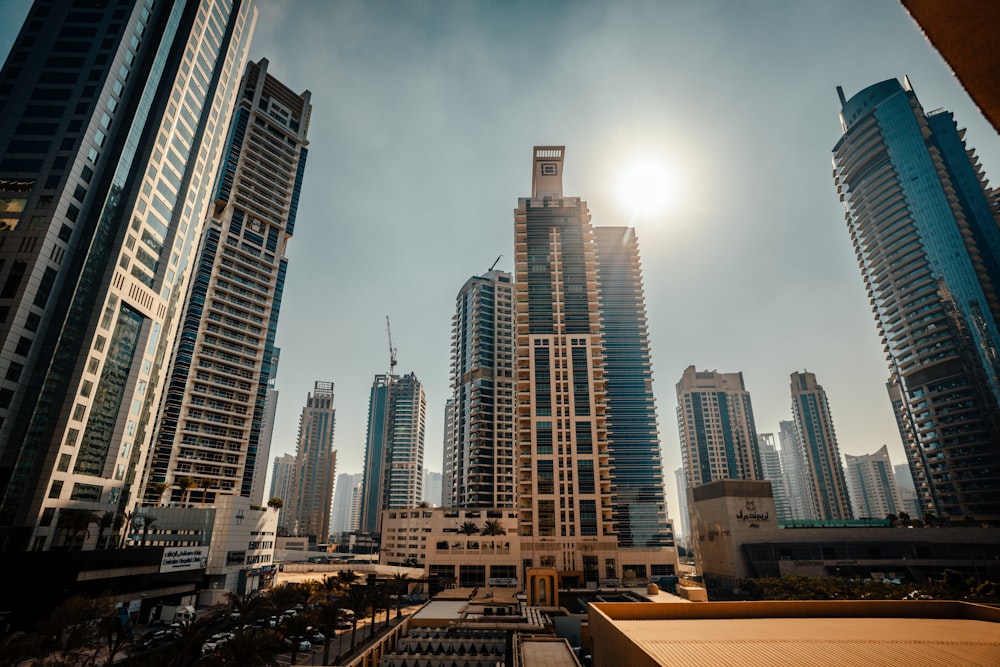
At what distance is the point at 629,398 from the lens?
16288cm

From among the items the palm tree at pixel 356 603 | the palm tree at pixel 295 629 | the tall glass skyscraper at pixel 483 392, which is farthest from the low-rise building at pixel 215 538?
the tall glass skyscraper at pixel 483 392

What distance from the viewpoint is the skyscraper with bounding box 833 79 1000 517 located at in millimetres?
124062

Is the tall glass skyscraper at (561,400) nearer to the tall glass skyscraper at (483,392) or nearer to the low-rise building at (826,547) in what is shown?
the low-rise building at (826,547)

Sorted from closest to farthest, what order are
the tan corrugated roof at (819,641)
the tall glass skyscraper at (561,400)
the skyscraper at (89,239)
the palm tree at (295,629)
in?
the tan corrugated roof at (819,641), the palm tree at (295,629), the skyscraper at (89,239), the tall glass skyscraper at (561,400)

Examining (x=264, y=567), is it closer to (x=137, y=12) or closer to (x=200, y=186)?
(x=200, y=186)

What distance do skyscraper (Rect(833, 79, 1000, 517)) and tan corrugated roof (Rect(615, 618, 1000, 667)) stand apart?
5066 inches

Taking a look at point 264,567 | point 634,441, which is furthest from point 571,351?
point 264,567

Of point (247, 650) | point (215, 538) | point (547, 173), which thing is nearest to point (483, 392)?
point (547, 173)

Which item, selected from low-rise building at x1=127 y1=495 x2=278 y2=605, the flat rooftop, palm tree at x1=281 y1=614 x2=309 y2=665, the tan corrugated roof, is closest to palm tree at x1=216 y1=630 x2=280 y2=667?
palm tree at x1=281 y1=614 x2=309 y2=665

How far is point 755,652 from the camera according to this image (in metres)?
23.3

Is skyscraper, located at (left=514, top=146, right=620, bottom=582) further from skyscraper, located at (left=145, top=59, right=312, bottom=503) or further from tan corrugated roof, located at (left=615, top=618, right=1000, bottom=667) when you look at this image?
tan corrugated roof, located at (left=615, top=618, right=1000, bottom=667)

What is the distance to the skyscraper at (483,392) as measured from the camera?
5714 inches

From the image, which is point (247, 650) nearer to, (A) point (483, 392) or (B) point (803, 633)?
(B) point (803, 633)

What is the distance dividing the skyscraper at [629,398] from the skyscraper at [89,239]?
11075 centimetres
